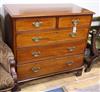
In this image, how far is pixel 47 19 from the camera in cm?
172

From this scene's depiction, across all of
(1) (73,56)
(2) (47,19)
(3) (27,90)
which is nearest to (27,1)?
(2) (47,19)

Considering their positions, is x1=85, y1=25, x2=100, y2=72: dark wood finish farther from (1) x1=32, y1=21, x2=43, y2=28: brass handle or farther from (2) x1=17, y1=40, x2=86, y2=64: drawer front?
(1) x1=32, y1=21, x2=43, y2=28: brass handle

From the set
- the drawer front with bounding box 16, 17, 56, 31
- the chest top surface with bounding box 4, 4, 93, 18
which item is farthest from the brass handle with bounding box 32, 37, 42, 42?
the chest top surface with bounding box 4, 4, 93, 18

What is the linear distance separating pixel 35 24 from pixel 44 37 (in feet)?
0.62

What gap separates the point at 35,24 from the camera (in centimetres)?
168

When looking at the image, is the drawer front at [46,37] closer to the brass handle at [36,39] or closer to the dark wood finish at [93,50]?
the brass handle at [36,39]

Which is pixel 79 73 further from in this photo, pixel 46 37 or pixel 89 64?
pixel 46 37

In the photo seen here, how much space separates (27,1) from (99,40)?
1160 millimetres

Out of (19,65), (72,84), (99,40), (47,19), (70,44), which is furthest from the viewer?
(99,40)

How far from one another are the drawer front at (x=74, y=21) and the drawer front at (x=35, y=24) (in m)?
0.09

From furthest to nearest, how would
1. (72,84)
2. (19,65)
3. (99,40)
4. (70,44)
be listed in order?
(99,40) → (72,84) → (70,44) → (19,65)

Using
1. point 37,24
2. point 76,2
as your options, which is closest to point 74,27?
point 37,24

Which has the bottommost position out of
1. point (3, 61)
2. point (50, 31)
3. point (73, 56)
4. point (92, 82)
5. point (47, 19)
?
point (92, 82)

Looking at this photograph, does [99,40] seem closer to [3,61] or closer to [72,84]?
Answer: [72,84]
